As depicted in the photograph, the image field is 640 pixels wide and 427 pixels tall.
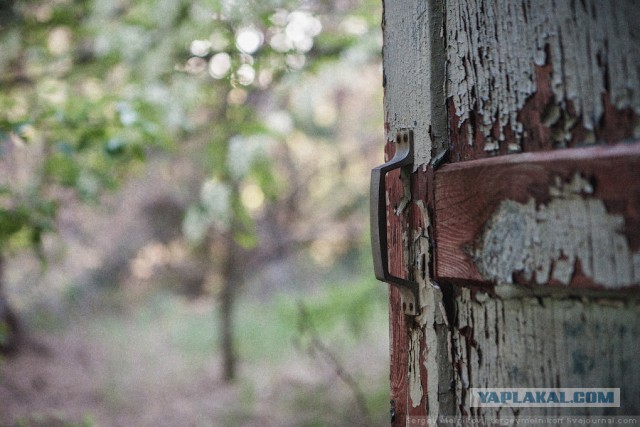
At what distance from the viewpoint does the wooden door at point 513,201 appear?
19.4 inches

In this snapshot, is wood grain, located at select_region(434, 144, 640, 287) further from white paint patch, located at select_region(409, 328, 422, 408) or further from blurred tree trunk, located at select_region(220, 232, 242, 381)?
blurred tree trunk, located at select_region(220, 232, 242, 381)

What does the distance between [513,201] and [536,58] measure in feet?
0.53

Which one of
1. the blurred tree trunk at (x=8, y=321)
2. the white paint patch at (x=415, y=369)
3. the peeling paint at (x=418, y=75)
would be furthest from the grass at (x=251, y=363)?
the peeling paint at (x=418, y=75)

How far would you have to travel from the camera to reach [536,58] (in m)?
0.56

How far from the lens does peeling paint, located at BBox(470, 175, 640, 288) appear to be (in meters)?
0.48

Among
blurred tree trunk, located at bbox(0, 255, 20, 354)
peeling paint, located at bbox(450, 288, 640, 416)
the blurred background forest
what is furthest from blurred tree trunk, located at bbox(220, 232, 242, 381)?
peeling paint, located at bbox(450, 288, 640, 416)

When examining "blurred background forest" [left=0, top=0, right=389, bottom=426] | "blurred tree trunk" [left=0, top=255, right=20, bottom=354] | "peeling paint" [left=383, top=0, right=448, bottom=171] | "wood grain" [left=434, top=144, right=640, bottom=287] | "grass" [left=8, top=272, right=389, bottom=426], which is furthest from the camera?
"blurred tree trunk" [left=0, top=255, right=20, bottom=354]

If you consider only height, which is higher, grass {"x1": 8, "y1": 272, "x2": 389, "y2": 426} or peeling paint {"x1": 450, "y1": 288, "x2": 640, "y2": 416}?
peeling paint {"x1": 450, "y1": 288, "x2": 640, "y2": 416}

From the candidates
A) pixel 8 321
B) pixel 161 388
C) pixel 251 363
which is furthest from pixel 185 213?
pixel 8 321

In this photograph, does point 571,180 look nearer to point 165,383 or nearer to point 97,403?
point 97,403

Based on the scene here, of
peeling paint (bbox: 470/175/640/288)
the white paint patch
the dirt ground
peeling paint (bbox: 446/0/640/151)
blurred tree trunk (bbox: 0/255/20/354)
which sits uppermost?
peeling paint (bbox: 446/0/640/151)

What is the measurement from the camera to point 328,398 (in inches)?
184

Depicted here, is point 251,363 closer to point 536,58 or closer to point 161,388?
point 161,388

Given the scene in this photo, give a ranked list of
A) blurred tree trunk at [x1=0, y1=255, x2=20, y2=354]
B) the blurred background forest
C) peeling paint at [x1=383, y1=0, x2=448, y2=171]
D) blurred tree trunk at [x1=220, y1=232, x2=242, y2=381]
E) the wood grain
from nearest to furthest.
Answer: the wood grain → peeling paint at [x1=383, y1=0, x2=448, y2=171] → the blurred background forest → blurred tree trunk at [x1=220, y1=232, x2=242, y2=381] → blurred tree trunk at [x1=0, y1=255, x2=20, y2=354]
